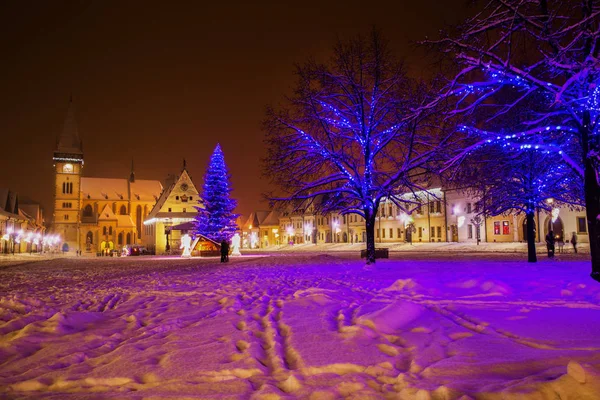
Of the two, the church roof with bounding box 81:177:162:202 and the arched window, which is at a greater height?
the church roof with bounding box 81:177:162:202

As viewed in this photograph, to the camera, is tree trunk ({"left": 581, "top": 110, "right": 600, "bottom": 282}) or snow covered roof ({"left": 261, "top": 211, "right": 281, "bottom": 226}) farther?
snow covered roof ({"left": 261, "top": 211, "right": 281, "bottom": 226})

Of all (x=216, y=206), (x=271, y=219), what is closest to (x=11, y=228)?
(x=216, y=206)

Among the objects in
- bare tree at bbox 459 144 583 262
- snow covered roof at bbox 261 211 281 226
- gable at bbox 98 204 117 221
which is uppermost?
gable at bbox 98 204 117 221

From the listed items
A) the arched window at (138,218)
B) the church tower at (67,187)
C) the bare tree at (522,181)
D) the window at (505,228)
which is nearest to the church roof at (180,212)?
the window at (505,228)

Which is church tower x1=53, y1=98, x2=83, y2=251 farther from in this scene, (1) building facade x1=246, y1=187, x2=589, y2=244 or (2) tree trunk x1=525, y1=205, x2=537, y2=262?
(2) tree trunk x1=525, y1=205, x2=537, y2=262

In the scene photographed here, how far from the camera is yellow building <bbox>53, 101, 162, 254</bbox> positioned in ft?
323

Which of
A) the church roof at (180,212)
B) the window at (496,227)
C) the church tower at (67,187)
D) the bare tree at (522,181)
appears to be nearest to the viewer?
the bare tree at (522,181)

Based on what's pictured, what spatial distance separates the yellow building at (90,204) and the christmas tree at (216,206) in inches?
2180

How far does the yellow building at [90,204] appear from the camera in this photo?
98.4 meters

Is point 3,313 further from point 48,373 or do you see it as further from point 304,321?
point 304,321

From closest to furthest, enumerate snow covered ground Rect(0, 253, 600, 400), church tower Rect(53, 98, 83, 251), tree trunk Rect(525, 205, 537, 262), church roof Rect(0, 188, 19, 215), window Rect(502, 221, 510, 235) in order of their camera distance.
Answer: snow covered ground Rect(0, 253, 600, 400)
tree trunk Rect(525, 205, 537, 262)
window Rect(502, 221, 510, 235)
church roof Rect(0, 188, 19, 215)
church tower Rect(53, 98, 83, 251)

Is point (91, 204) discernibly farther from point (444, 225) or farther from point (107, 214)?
point (444, 225)

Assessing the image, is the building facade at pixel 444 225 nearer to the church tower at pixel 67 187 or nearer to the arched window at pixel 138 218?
the arched window at pixel 138 218

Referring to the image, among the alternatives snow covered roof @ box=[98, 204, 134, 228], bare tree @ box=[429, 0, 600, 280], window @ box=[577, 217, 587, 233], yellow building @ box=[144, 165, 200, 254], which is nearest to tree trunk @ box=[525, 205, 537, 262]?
bare tree @ box=[429, 0, 600, 280]
